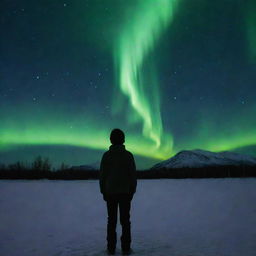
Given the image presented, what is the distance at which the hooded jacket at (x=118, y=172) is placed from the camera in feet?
18.7

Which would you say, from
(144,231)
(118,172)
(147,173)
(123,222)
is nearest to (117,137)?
(118,172)

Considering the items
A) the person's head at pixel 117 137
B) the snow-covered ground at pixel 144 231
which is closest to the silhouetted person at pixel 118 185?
the person's head at pixel 117 137

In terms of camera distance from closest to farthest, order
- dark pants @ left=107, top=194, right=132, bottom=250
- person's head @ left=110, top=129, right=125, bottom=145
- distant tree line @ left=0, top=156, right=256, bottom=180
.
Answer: dark pants @ left=107, top=194, right=132, bottom=250
person's head @ left=110, top=129, right=125, bottom=145
distant tree line @ left=0, top=156, right=256, bottom=180

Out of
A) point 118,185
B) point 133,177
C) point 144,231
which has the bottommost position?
point 144,231

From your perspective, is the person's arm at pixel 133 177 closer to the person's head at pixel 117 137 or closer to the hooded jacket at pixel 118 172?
the hooded jacket at pixel 118 172

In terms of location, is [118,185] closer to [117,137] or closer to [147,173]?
[117,137]

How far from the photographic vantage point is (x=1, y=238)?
718cm

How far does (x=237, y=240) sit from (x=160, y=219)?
11.0 feet

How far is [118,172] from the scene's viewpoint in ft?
18.8

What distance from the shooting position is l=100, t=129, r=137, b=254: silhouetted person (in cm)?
568

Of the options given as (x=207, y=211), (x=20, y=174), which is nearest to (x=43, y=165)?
(x=20, y=174)

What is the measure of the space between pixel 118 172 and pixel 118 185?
21 centimetres

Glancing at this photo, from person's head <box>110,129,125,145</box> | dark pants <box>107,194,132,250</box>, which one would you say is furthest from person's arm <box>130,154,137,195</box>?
person's head <box>110,129,125,145</box>

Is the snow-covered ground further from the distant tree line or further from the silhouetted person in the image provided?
the distant tree line
